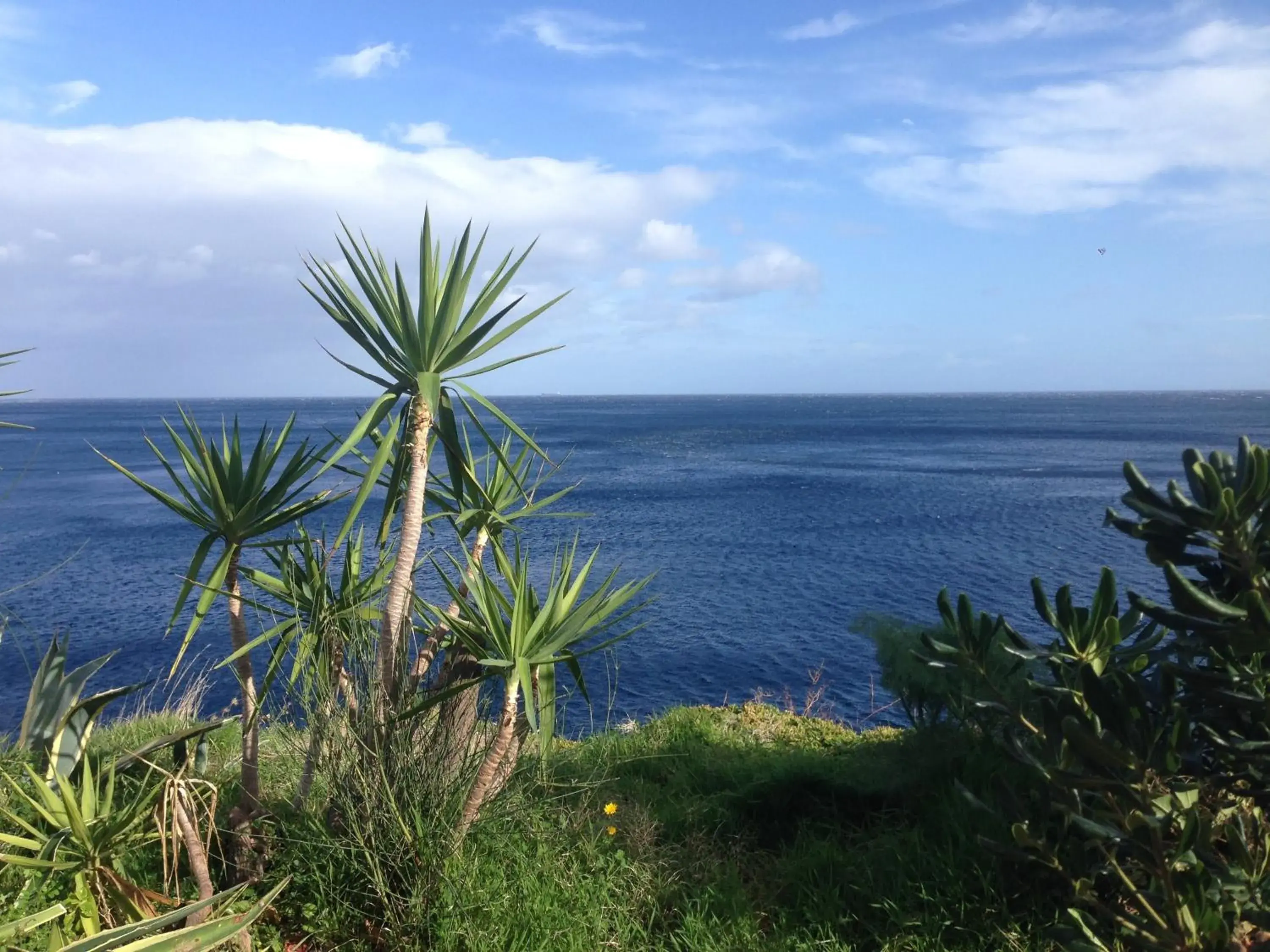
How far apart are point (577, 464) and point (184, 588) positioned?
2109 inches

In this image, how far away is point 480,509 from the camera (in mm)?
4883

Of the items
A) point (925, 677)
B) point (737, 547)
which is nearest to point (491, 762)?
point (925, 677)

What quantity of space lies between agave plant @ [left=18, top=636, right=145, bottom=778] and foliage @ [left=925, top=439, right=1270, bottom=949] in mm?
3487

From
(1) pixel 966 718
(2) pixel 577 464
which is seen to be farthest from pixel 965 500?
(1) pixel 966 718

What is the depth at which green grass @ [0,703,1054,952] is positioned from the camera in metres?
3.71

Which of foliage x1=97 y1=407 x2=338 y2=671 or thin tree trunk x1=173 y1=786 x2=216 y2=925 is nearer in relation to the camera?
thin tree trunk x1=173 y1=786 x2=216 y2=925

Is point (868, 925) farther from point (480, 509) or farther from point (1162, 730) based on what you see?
point (480, 509)

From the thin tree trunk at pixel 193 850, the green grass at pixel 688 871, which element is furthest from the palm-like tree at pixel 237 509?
the thin tree trunk at pixel 193 850

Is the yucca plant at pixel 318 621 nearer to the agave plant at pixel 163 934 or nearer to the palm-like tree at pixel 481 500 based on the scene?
the palm-like tree at pixel 481 500

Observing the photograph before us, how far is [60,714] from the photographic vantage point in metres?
4.00

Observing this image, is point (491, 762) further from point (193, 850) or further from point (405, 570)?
point (193, 850)

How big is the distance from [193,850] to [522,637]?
4.92ft

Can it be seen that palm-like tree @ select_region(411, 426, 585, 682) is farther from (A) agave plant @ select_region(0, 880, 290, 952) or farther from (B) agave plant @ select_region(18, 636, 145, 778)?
(A) agave plant @ select_region(0, 880, 290, 952)

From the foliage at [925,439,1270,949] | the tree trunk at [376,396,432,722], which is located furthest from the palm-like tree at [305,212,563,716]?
the foliage at [925,439,1270,949]
